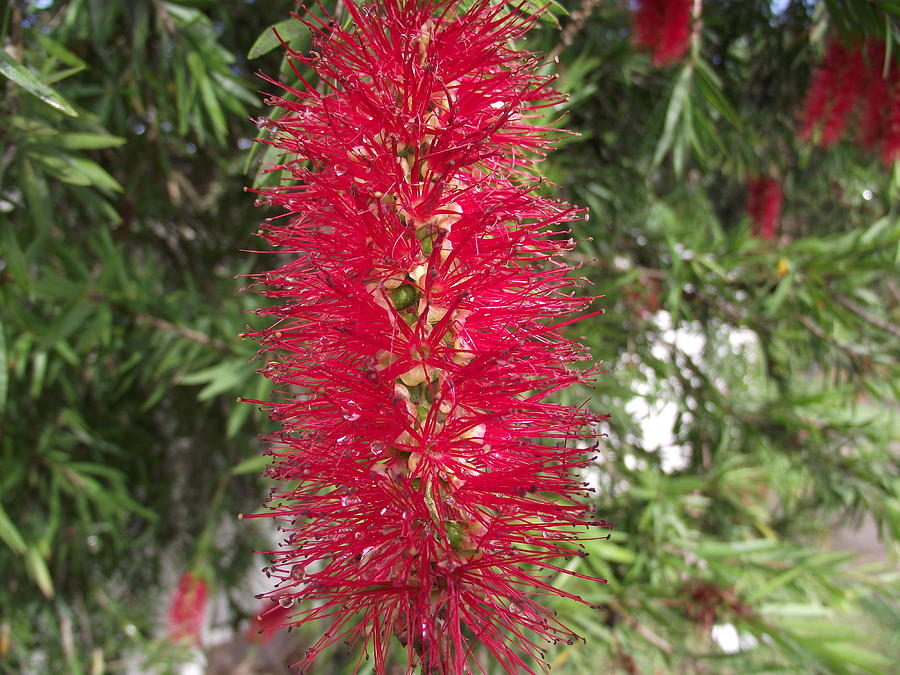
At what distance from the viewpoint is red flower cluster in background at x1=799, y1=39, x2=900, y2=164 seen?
1.24 meters

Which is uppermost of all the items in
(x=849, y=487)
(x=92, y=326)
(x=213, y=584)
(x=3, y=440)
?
(x=849, y=487)

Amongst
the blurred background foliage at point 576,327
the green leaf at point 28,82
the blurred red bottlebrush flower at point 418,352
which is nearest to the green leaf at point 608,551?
the blurred background foliage at point 576,327

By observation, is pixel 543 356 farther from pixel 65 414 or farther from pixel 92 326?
pixel 65 414

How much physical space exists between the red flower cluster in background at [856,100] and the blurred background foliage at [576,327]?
77mm

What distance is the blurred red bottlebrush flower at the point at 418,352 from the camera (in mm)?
566

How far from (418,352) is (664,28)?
1.00m

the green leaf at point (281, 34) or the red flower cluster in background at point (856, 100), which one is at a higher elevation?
the red flower cluster in background at point (856, 100)

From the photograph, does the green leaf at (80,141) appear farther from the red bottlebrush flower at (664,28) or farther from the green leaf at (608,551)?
the green leaf at (608,551)

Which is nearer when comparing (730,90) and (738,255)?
(738,255)

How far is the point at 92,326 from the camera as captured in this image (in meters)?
1.25

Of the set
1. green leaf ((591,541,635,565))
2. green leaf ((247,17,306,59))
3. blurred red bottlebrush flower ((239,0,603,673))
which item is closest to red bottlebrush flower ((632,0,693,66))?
blurred red bottlebrush flower ((239,0,603,673))

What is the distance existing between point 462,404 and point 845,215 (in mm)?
2204

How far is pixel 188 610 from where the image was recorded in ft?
5.97

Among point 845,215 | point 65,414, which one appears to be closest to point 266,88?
point 65,414
